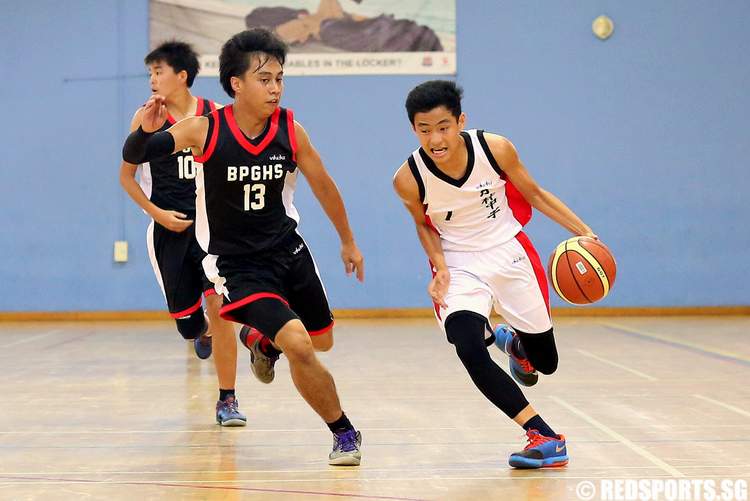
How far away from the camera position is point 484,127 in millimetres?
10516

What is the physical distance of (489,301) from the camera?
12.7ft

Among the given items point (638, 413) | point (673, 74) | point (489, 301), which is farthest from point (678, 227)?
point (489, 301)

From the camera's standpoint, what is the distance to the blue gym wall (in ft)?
34.5

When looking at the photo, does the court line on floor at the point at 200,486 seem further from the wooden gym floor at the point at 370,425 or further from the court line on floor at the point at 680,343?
the court line on floor at the point at 680,343

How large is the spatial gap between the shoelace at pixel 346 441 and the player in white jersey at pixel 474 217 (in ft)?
1.72

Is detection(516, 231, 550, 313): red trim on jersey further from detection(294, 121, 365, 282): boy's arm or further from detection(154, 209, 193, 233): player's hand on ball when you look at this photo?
detection(154, 209, 193, 233): player's hand on ball

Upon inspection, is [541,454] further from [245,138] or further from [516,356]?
[245,138]

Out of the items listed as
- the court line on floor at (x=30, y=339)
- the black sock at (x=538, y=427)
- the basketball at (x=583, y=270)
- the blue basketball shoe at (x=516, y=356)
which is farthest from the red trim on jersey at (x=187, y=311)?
the court line on floor at (x=30, y=339)

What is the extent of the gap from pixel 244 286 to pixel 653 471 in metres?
1.59

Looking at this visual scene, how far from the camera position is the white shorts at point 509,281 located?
154 inches

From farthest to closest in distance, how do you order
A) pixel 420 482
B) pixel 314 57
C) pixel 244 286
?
pixel 314 57
pixel 244 286
pixel 420 482

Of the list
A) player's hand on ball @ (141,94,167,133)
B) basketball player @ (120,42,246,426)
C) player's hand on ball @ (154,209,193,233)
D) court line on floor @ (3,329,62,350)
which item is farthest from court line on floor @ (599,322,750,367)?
court line on floor @ (3,329,62,350)

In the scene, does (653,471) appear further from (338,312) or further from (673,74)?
(673,74)

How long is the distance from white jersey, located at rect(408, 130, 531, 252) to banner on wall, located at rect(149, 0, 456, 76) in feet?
21.5
